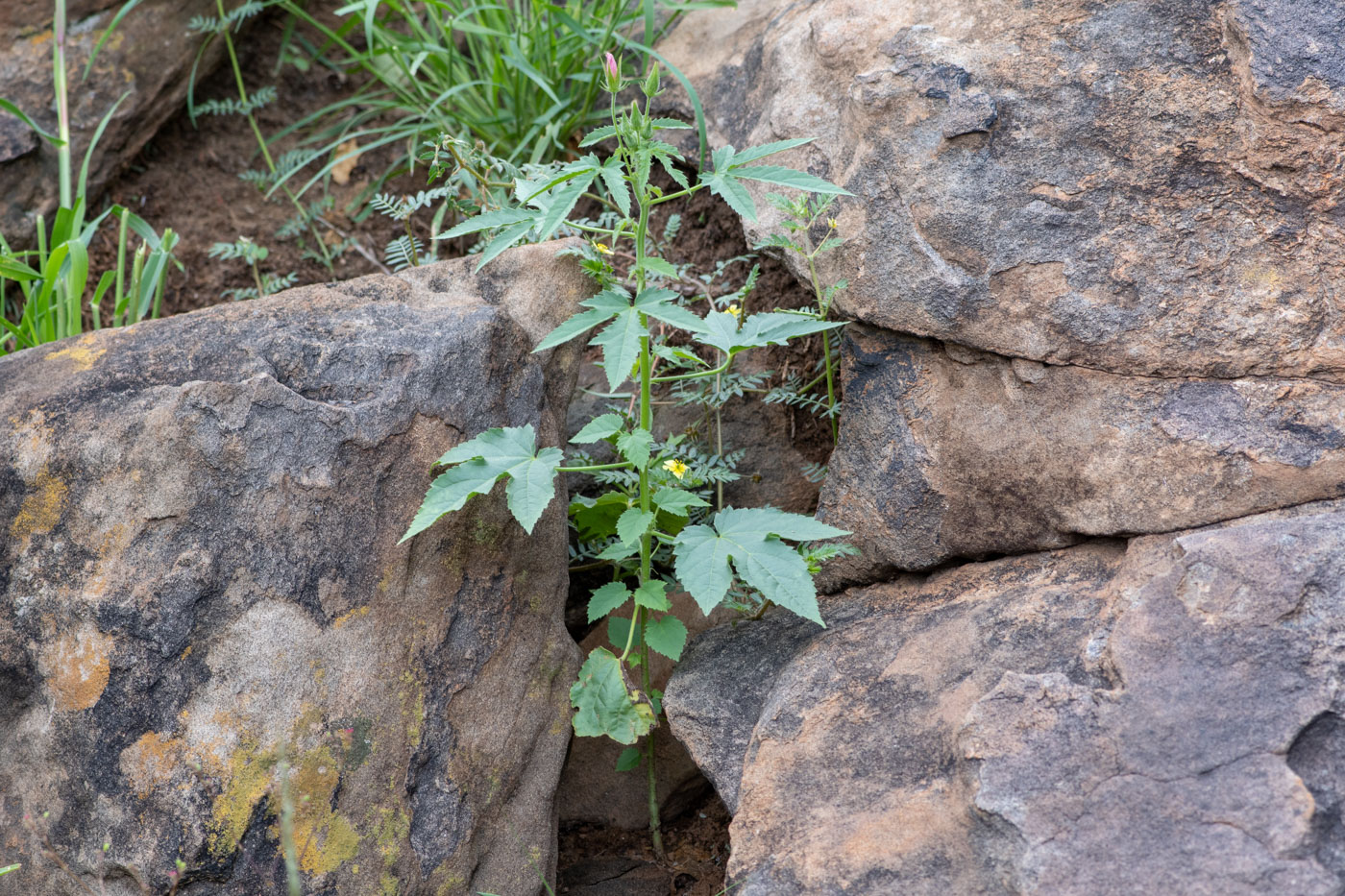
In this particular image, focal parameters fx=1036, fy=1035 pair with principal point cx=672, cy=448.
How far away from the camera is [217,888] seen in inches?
74.2

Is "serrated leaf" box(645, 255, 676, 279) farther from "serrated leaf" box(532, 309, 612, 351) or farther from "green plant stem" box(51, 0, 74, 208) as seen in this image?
"green plant stem" box(51, 0, 74, 208)

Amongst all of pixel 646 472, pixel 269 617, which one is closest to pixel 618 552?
pixel 646 472

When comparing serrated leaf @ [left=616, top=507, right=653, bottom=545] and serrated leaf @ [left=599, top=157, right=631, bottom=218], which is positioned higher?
serrated leaf @ [left=599, top=157, right=631, bottom=218]

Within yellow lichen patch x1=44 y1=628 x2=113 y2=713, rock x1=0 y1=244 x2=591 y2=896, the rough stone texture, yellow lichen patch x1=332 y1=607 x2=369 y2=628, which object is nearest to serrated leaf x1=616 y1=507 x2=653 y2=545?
rock x1=0 y1=244 x2=591 y2=896

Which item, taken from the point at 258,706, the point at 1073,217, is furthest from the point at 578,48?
the point at 258,706

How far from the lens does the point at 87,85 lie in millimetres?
3596

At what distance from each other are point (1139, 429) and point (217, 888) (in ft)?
6.46

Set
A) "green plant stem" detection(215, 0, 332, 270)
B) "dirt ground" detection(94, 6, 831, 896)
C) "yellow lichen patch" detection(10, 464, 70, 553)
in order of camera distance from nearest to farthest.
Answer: "yellow lichen patch" detection(10, 464, 70, 553) < "dirt ground" detection(94, 6, 831, 896) < "green plant stem" detection(215, 0, 332, 270)

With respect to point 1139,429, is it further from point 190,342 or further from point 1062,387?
point 190,342

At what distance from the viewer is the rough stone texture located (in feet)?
11.4

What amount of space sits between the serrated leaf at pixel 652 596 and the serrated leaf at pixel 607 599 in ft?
0.10

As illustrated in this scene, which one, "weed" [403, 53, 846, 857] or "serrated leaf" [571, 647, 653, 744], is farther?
"serrated leaf" [571, 647, 653, 744]

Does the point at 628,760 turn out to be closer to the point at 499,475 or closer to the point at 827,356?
the point at 499,475

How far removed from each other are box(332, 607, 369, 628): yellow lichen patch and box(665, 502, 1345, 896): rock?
26.6 inches
